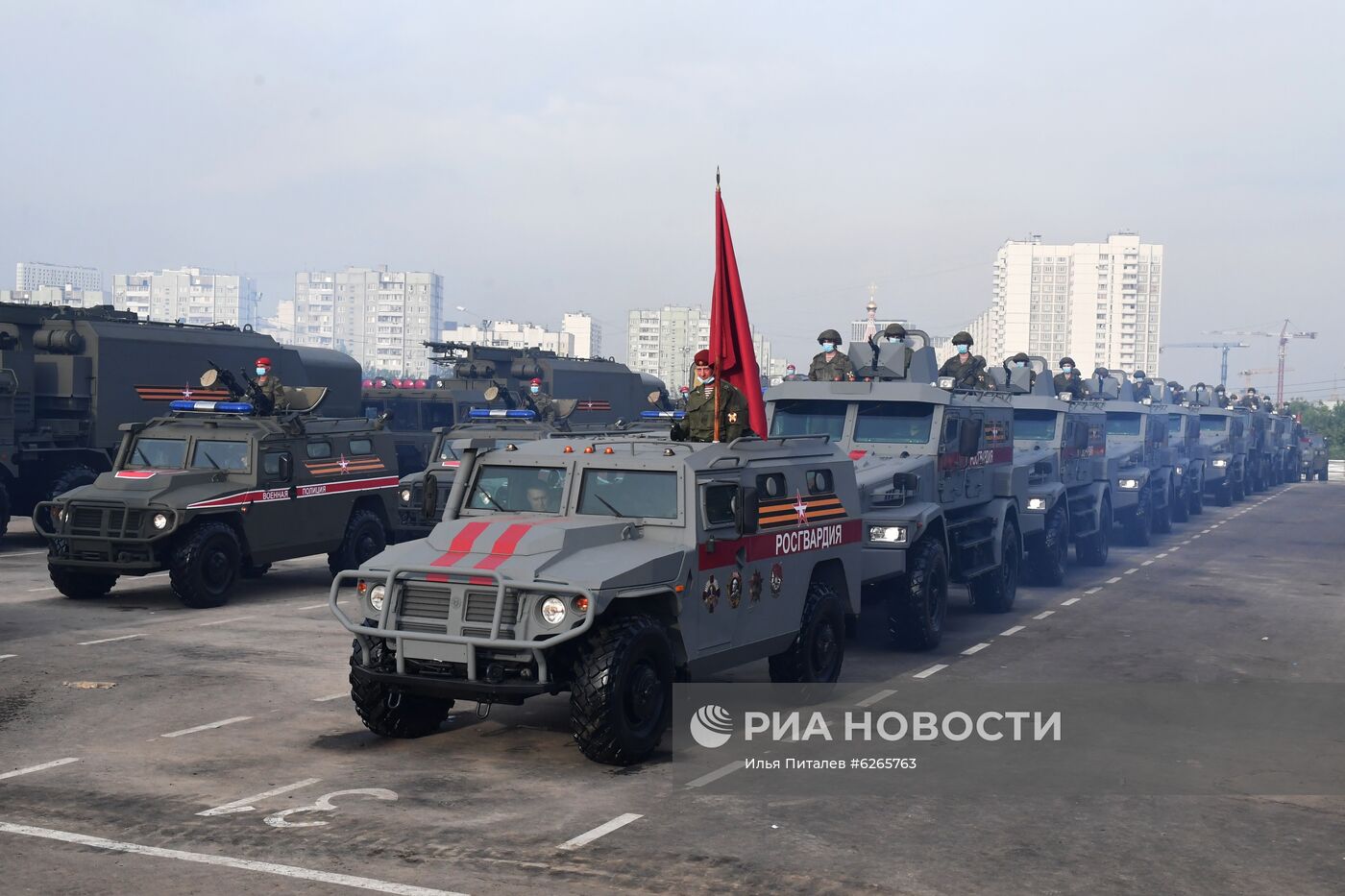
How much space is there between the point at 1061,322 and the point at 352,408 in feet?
569

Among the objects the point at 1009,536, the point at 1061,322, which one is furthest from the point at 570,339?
the point at 1009,536

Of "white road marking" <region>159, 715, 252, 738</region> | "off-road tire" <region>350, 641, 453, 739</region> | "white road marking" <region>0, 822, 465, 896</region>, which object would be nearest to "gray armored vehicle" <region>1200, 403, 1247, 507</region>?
"off-road tire" <region>350, 641, 453, 739</region>

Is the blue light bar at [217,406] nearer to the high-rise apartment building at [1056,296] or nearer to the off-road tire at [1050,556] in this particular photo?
the off-road tire at [1050,556]

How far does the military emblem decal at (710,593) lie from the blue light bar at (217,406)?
8.62m

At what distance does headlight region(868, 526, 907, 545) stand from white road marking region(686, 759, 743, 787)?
14.4 feet

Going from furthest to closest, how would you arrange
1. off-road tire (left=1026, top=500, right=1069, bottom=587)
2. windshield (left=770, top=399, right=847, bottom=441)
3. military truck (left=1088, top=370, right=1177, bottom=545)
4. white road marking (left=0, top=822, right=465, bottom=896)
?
military truck (left=1088, top=370, right=1177, bottom=545) → off-road tire (left=1026, top=500, right=1069, bottom=587) → windshield (left=770, top=399, right=847, bottom=441) → white road marking (left=0, top=822, right=465, bottom=896)

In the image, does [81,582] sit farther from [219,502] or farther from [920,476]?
[920,476]

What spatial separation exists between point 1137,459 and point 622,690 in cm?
1961

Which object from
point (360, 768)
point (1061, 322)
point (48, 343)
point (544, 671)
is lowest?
point (360, 768)

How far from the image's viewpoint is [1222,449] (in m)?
35.4

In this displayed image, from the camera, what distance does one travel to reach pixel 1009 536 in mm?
16750

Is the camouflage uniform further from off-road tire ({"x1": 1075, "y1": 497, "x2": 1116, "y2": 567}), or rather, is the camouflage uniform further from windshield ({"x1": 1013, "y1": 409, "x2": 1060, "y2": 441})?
off-road tire ({"x1": 1075, "y1": 497, "x2": 1116, "y2": 567})

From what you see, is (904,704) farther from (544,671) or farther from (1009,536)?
(1009,536)

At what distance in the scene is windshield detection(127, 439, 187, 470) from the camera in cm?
1599
